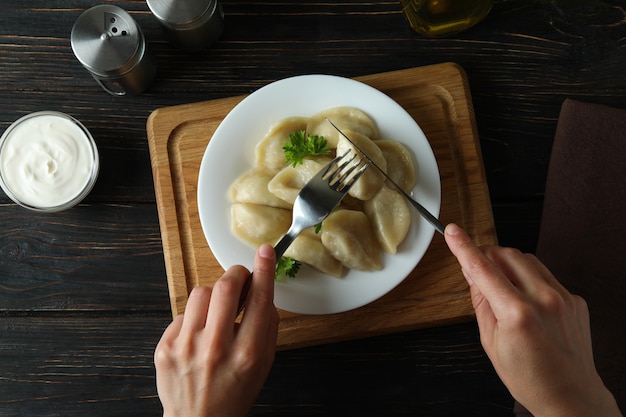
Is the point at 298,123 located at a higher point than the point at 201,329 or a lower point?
higher

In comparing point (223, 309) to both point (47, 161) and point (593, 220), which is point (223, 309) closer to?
point (47, 161)

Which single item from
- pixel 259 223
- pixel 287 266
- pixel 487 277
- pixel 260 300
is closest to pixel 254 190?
pixel 259 223

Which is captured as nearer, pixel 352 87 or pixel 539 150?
pixel 352 87

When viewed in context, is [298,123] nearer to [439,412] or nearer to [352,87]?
[352,87]

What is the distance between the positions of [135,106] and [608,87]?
130cm

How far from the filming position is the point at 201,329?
123cm

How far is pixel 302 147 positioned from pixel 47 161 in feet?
2.17

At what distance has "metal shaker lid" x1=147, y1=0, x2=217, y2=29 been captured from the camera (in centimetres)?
149

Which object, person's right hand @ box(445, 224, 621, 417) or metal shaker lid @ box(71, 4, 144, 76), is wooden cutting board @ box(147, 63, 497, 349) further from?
person's right hand @ box(445, 224, 621, 417)

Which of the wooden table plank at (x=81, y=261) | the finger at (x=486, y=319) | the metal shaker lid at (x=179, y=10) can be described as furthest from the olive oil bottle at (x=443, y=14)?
the wooden table plank at (x=81, y=261)

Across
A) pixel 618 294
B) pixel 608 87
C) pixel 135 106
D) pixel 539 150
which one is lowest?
pixel 618 294

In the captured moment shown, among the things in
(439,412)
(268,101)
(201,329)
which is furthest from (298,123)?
(439,412)

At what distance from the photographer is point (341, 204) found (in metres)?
1.48

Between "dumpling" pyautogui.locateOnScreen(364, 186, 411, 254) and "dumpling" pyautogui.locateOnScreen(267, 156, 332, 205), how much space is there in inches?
6.2
